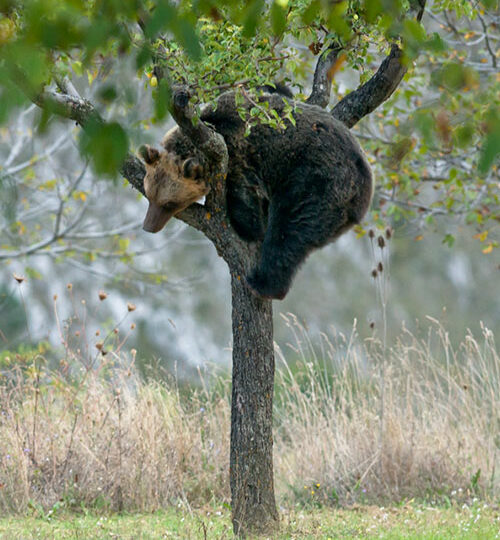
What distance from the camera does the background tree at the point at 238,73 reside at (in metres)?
1.53

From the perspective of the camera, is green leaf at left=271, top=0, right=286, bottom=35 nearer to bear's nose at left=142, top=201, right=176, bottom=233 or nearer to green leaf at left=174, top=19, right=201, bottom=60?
green leaf at left=174, top=19, right=201, bottom=60

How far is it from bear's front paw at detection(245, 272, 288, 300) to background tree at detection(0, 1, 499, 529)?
83mm

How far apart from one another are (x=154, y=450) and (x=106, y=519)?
0.73 meters

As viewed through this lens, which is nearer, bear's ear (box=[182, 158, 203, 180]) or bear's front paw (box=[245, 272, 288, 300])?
bear's front paw (box=[245, 272, 288, 300])

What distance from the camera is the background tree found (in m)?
1.53

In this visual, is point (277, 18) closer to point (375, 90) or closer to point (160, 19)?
point (160, 19)

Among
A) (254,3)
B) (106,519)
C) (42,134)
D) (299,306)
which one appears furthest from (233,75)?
(299,306)

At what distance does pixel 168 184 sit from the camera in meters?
4.39

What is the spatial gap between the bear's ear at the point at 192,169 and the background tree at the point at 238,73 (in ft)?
0.54

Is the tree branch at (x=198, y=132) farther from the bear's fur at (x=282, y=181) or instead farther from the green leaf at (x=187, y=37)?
the green leaf at (x=187, y=37)

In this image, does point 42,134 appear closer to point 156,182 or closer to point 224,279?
point 156,182

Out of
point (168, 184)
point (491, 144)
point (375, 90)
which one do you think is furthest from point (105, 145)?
point (375, 90)

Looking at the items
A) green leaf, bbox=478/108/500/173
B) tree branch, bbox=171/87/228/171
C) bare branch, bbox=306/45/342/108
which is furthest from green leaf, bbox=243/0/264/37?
bare branch, bbox=306/45/342/108

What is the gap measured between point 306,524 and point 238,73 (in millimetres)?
2976
